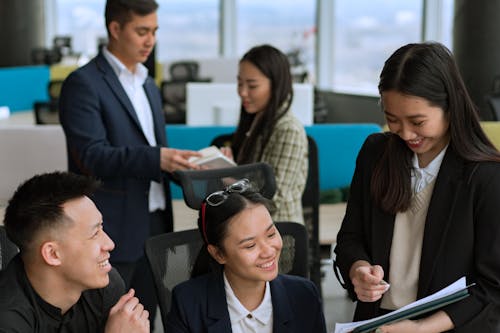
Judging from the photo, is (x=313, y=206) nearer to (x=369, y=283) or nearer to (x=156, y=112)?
(x=156, y=112)

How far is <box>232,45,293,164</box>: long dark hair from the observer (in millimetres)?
2975

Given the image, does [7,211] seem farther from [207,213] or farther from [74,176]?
[207,213]

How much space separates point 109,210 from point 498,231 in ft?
5.08

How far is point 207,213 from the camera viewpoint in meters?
2.08

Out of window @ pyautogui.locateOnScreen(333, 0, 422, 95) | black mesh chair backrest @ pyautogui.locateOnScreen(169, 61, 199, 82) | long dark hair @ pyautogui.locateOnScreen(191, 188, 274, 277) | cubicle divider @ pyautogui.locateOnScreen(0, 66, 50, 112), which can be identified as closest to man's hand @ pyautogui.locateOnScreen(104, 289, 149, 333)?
long dark hair @ pyautogui.locateOnScreen(191, 188, 274, 277)

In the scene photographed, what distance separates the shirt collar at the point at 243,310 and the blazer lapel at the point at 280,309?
0.06ft

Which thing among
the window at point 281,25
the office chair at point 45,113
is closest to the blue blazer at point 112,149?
the office chair at point 45,113

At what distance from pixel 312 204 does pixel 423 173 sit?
1.31m

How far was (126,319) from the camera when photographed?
180 centimetres

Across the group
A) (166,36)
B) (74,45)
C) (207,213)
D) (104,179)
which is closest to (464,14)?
(104,179)

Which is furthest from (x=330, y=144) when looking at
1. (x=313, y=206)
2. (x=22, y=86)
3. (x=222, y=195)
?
(x=22, y=86)

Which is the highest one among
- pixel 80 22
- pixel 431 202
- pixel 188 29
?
pixel 80 22

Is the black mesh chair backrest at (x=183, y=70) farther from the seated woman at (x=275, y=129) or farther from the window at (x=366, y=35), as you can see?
the seated woman at (x=275, y=129)

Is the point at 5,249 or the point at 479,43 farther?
the point at 479,43
